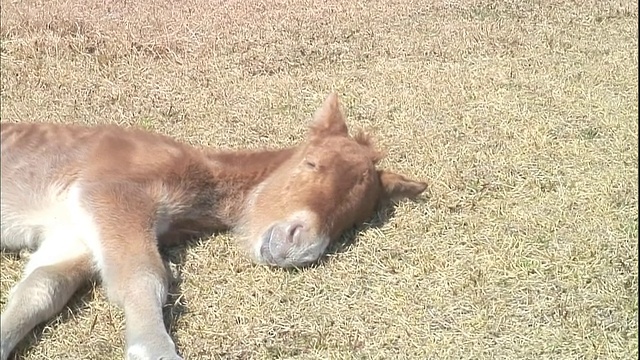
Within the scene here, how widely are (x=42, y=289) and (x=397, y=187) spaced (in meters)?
2.06

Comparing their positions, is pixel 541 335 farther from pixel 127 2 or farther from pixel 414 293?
pixel 127 2

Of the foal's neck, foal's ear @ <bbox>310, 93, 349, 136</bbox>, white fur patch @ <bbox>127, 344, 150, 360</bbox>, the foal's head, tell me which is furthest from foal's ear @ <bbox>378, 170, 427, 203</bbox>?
white fur patch @ <bbox>127, 344, 150, 360</bbox>

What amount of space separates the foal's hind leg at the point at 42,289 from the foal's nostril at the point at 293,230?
936 mm

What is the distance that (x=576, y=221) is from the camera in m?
4.49

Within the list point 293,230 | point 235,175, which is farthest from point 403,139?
point 293,230

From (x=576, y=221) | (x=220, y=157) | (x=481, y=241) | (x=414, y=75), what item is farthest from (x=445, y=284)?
(x=414, y=75)

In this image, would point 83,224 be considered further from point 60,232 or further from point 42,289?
point 42,289

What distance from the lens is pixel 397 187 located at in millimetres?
4516

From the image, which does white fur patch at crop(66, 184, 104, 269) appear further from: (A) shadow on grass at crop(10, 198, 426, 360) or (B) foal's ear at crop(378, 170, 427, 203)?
(B) foal's ear at crop(378, 170, 427, 203)

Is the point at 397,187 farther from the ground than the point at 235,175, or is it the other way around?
the point at 235,175

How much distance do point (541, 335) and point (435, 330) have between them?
471 millimetres

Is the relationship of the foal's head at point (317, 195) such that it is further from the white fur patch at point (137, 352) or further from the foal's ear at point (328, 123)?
the white fur patch at point (137, 352)

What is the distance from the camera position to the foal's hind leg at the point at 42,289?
3150 mm

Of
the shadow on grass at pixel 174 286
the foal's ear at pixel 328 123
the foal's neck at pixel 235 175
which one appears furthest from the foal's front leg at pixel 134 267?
the foal's ear at pixel 328 123
